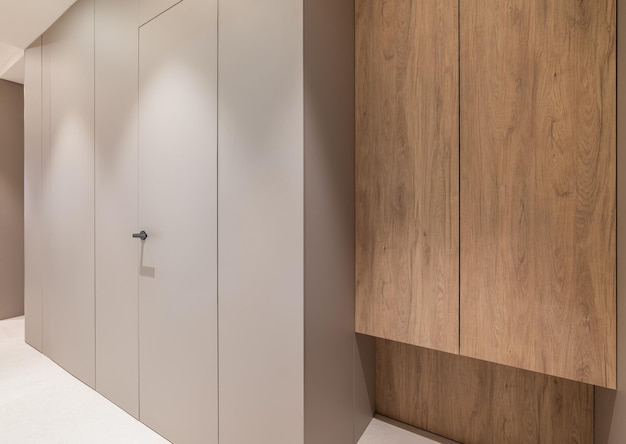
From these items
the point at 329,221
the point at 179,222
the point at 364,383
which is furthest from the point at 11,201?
the point at 364,383

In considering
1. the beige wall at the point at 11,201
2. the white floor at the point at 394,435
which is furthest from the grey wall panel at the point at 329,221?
the beige wall at the point at 11,201

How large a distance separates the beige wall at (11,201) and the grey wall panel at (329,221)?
13.5ft

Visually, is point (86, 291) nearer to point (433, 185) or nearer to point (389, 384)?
point (389, 384)

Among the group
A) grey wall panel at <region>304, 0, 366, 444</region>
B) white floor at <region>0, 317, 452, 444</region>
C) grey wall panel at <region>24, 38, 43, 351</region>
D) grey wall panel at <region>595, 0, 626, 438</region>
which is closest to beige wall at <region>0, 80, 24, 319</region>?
grey wall panel at <region>24, 38, 43, 351</region>

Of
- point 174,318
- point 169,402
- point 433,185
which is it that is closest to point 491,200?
point 433,185

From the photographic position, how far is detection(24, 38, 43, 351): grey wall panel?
2865mm

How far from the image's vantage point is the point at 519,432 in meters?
1.55

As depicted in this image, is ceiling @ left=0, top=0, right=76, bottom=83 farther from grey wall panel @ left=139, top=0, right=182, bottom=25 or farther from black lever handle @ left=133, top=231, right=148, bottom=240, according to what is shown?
black lever handle @ left=133, top=231, right=148, bottom=240

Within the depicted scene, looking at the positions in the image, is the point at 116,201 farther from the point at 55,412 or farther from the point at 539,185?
the point at 539,185

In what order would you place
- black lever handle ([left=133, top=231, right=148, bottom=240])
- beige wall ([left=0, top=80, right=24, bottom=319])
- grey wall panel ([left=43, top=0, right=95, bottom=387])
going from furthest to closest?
beige wall ([left=0, top=80, right=24, bottom=319]), grey wall panel ([left=43, top=0, right=95, bottom=387]), black lever handle ([left=133, top=231, right=148, bottom=240])

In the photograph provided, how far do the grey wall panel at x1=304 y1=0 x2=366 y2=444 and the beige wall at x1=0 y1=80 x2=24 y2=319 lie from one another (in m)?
4.12

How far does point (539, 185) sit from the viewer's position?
125cm

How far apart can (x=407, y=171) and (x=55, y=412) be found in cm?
242

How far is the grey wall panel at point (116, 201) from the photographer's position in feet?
6.42
